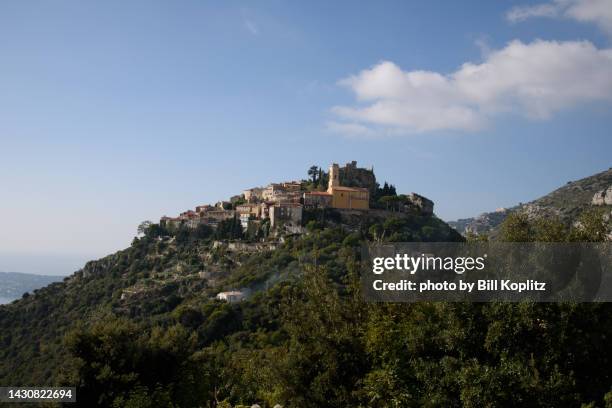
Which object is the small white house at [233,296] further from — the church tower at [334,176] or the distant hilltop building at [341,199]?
the church tower at [334,176]

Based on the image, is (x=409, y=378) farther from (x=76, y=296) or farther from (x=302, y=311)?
(x=76, y=296)

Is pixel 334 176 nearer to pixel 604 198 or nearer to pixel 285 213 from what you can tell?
pixel 285 213

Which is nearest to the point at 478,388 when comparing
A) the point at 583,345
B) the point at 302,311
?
→ the point at 583,345

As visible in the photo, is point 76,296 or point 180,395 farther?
point 76,296

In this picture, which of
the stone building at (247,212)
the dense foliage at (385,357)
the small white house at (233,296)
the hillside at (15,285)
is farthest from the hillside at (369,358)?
the hillside at (15,285)

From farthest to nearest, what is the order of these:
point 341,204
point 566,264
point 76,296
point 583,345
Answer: point 341,204 < point 76,296 < point 566,264 < point 583,345

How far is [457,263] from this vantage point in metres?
12.2

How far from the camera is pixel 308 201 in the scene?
7569 centimetres

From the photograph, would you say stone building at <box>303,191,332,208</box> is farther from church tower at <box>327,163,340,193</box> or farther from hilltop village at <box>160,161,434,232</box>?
church tower at <box>327,163,340,193</box>

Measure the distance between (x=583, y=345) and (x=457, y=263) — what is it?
296cm

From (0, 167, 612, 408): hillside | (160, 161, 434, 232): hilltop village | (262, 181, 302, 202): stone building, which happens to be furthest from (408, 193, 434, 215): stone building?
(0, 167, 612, 408): hillside

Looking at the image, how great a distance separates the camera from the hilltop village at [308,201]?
73.9 m

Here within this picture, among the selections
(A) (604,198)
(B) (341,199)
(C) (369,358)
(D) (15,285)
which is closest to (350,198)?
(B) (341,199)

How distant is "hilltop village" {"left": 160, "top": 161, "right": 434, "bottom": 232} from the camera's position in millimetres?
73938
